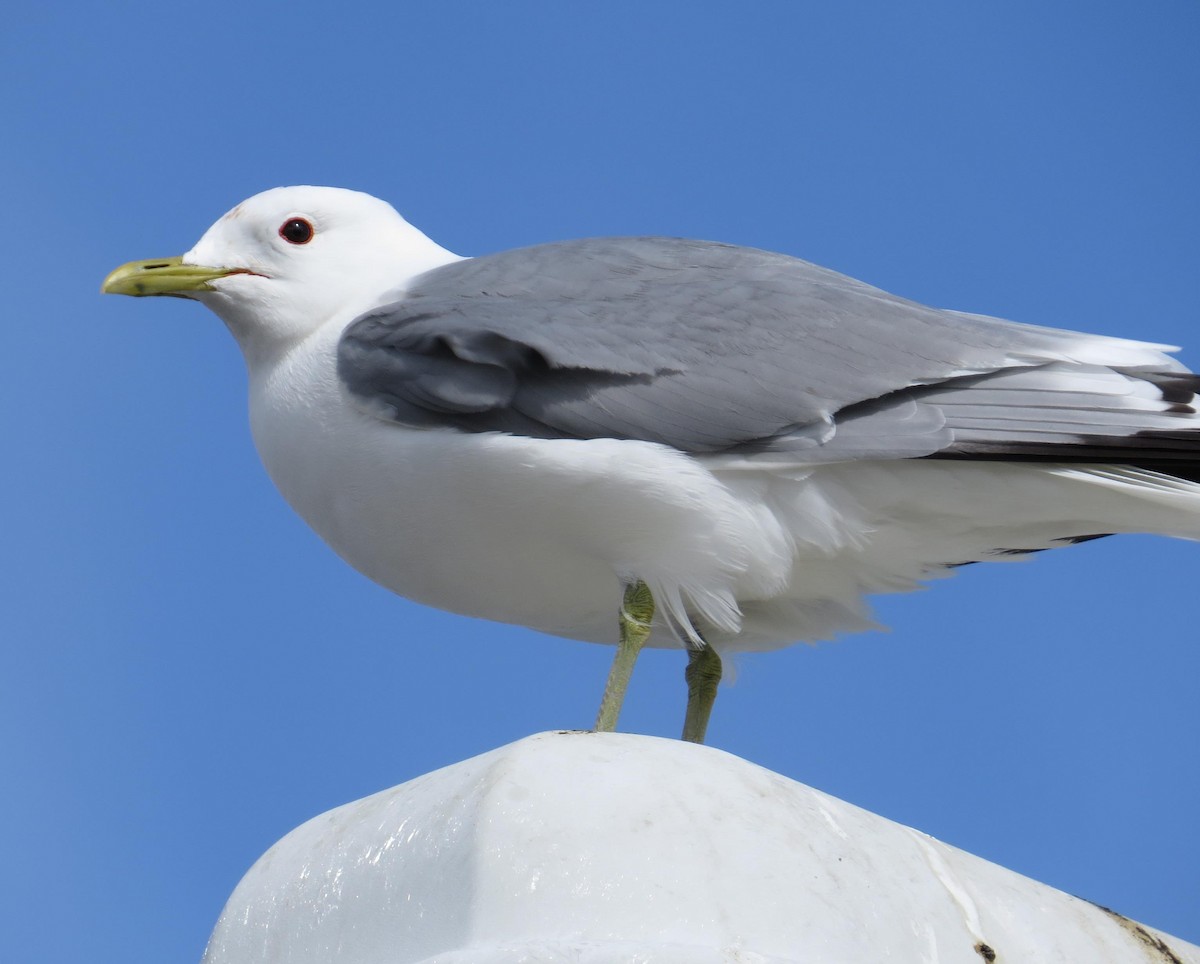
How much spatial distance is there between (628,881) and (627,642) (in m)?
1.27

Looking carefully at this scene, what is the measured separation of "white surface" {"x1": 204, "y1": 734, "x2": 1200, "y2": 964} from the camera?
10.4ft

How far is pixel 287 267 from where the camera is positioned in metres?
5.04

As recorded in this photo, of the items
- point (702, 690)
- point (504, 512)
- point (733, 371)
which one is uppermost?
point (733, 371)

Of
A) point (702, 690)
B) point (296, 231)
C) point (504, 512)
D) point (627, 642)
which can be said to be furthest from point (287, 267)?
point (702, 690)

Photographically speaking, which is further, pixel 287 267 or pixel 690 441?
pixel 287 267

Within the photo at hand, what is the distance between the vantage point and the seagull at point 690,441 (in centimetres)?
432

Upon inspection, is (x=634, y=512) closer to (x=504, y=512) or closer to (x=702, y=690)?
(x=504, y=512)

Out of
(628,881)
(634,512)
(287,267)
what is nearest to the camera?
(628,881)

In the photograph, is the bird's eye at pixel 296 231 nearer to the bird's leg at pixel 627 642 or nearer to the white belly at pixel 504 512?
the white belly at pixel 504 512

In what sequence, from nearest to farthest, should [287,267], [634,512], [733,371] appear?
[634,512], [733,371], [287,267]

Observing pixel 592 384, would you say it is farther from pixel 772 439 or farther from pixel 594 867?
pixel 594 867

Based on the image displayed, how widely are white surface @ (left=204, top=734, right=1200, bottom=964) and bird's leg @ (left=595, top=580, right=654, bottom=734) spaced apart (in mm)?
795

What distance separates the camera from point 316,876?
367 cm

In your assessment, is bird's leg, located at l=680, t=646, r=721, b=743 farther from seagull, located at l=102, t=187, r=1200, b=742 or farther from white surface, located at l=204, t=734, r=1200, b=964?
white surface, located at l=204, t=734, r=1200, b=964
